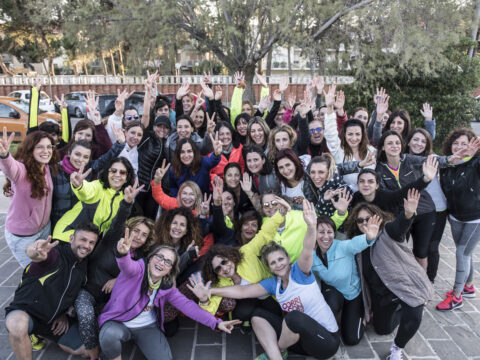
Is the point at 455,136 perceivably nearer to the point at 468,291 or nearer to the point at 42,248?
the point at 468,291

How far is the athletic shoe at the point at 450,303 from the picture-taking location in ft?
12.6

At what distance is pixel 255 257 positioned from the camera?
369cm

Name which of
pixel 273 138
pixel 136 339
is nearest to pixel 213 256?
pixel 136 339

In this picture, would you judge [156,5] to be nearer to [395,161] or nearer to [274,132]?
[274,132]

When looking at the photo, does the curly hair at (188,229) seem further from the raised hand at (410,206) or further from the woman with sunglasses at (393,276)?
the raised hand at (410,206)

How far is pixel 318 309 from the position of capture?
125 inches

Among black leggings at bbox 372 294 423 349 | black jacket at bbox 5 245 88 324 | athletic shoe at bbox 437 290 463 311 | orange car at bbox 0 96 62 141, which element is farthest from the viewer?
orange car at bbox 0 96 62 141

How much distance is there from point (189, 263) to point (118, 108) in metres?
2.46

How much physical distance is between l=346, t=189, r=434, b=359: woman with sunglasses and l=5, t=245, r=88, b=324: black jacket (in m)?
2.63

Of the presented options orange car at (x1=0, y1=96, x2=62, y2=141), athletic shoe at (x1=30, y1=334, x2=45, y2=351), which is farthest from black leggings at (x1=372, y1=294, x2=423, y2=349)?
orange car at (x1=0, y1=96, x2=62, y2=141)

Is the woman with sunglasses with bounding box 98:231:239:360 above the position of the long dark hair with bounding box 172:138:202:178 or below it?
below

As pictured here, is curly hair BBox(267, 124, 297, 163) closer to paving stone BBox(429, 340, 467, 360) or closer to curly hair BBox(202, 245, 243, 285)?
curly hair BBox(202, 245, 243, 285)

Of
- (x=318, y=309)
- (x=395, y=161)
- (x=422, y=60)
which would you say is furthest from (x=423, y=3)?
(x=318, y=309)

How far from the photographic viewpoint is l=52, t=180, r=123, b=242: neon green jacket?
3535mm
